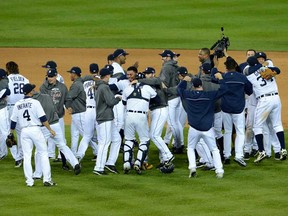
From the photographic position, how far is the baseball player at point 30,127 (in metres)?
18.2

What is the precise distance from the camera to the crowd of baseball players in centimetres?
1886

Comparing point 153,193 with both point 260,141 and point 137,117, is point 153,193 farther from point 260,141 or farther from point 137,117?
point 260,141

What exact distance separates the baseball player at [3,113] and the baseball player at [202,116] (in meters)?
3.65

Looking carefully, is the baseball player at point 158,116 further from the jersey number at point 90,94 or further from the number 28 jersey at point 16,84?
the number 28 jersey at point 16,84

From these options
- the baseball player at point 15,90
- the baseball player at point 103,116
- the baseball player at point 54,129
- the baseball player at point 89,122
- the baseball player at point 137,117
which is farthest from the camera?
the baseball player at point 15,90

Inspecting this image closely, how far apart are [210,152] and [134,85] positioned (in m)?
1.95

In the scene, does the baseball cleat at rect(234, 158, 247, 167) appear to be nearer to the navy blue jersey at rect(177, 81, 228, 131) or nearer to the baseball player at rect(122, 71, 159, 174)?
the navy blue jersey at rect(177, 81, 228, 131)

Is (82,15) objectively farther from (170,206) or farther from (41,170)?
(170,206)

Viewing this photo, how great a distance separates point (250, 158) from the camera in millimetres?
21109

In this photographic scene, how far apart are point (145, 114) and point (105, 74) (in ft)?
3.44

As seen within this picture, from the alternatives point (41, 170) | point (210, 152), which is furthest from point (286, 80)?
point (41, 170)

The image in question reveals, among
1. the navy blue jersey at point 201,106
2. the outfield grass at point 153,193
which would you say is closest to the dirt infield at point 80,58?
the outfield grass at point 153,193

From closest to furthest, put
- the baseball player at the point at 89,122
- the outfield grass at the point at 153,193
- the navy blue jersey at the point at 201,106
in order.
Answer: the outfield grass at the point at 153,193
the navy blue jersey at the point at 201,106
the baseball player at the point at 89,122

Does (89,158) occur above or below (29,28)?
below
